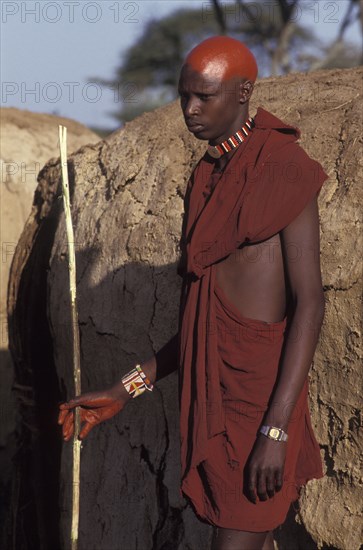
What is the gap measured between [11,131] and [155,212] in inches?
167

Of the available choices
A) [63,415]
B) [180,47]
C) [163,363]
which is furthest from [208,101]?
[180,47]

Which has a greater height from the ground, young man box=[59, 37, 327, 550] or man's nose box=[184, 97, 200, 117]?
man's nose box=[184, 97, 200, 117]

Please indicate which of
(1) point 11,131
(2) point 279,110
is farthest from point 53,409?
(1) point 11,131

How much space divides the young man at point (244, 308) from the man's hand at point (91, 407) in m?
0.35

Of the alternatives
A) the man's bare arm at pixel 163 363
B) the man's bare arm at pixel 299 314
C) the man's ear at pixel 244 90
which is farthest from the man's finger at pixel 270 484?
the man's ear at pixel 244 90

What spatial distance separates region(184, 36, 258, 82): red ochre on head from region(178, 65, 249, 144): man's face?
13 mm

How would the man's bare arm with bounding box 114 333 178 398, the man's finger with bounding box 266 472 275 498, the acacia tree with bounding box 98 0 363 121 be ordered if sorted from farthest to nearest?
the acacia tree with bounding box 98 0 363 121 < the man's bare arm with bounding box 114 333 178 398 < the man's finger with bounding box 266 472 275 498

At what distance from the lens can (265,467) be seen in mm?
2801

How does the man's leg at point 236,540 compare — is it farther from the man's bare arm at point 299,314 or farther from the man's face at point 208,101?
the man's face at point 208,101

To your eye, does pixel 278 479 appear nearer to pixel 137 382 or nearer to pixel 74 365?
pixel 137 382

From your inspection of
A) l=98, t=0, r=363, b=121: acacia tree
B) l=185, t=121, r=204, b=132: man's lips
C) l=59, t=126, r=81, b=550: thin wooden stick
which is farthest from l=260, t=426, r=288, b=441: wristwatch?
l=98, t=0, r=363, b=121: acacia tree

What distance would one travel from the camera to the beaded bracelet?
3.28 meters

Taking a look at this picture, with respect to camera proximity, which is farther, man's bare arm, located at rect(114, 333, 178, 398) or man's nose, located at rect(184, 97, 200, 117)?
man's bare arm, located at rect(114, 333, 178, 398)

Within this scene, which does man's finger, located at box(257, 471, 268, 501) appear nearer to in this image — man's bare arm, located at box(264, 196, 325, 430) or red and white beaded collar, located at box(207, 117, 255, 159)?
man's bare arm, located at box(264, 196, 325, 430)
